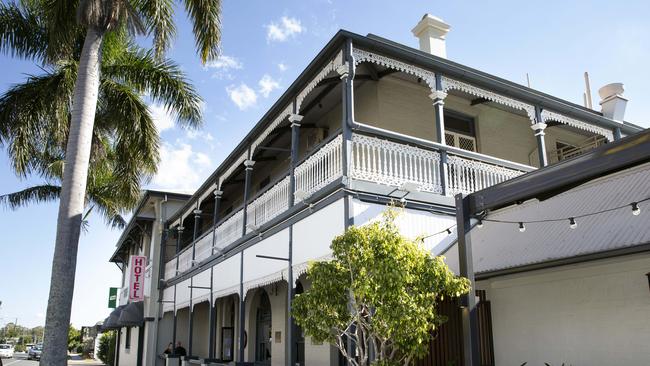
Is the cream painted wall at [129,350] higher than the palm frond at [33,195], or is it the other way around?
the palm frond at [33,195]

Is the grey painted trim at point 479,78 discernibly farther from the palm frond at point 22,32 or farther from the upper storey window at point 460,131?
the palm frond at point 22,32

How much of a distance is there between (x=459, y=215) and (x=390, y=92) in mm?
6321

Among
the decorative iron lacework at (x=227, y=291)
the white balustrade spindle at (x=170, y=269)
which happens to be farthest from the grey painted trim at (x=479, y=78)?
the white balustrade spindle at (x=170, y=269)

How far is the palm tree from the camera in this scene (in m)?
10.5

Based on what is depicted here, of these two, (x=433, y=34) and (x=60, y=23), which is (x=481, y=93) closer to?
(x=433, y=34)

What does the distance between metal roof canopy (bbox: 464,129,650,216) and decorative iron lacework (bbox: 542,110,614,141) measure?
22.5ft

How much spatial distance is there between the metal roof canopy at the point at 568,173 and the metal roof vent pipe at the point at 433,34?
796 cm

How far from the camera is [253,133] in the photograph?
1443 centimetres

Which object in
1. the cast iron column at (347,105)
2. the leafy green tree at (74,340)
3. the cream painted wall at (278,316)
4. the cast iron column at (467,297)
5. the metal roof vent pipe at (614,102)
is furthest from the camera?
the leafy green tree at (74,340)

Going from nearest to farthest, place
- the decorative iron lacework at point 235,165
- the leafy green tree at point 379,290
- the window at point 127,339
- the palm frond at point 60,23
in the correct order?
the leafy green tree at point 379,290, the palm frond at point 60,23, the decorative iron lacework at point 235,165, the window at point 127,339

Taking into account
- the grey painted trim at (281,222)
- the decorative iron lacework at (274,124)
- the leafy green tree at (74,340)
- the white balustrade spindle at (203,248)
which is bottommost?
the leafy green tree at (74,340)

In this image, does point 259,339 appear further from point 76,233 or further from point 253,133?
point 76,233

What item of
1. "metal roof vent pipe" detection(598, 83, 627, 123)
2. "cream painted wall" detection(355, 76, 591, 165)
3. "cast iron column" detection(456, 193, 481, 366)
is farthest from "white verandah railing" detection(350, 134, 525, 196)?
"metal roof vent pipe" detection(598, 83, 627, 123)

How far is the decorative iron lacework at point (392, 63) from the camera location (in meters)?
10.4
